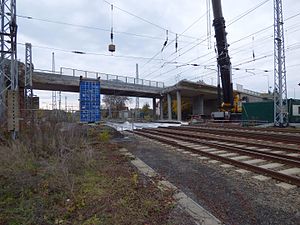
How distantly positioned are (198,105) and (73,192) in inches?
2591

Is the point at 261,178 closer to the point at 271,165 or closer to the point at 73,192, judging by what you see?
the point at 271,165

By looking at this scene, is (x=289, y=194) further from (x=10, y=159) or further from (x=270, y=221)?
(x=10, y=159)

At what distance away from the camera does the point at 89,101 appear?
1875cm

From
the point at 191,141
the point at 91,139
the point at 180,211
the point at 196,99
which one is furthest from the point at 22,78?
the point at 196,99

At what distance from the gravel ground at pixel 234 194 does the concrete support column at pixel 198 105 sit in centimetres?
6018

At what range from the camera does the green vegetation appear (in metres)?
4.64

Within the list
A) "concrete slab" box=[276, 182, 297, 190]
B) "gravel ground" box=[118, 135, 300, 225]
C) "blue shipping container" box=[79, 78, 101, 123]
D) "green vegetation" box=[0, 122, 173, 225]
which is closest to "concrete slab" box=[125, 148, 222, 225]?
"gravel ground" box=[118, 135, 300, 225]

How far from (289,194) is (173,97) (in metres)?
61.2

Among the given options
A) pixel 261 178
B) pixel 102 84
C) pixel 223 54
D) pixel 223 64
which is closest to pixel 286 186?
pixel 261 178

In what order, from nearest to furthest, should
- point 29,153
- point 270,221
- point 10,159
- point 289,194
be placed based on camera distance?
point 270,221, point 289,194, point 10,159, point 29,153

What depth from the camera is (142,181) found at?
7172 mm

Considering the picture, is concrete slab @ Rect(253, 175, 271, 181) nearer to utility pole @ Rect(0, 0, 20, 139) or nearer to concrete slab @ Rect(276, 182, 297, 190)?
concrete slab @ Rect(276, 182, 297, 190)

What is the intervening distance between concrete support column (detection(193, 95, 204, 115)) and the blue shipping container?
170 ft

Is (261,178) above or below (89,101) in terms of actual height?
below
